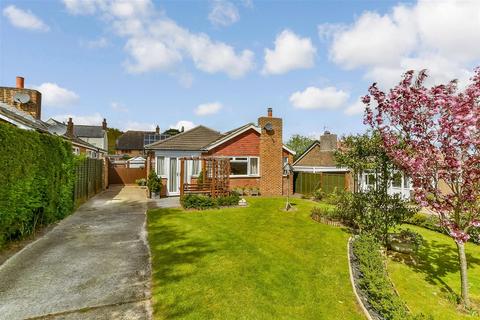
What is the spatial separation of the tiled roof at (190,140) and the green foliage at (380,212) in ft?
41.5

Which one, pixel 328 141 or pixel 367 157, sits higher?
pixel 328 141

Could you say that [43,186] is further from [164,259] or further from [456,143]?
[456,143]

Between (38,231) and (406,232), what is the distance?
1240cm

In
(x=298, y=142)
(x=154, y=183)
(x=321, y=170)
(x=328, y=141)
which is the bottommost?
(x=154, y=183)

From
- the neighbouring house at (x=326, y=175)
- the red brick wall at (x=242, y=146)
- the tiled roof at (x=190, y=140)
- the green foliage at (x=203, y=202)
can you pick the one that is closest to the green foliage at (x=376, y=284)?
the neighbouring house at (x=326, y=175)

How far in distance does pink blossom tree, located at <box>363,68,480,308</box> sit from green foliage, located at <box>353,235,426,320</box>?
168 centimetres

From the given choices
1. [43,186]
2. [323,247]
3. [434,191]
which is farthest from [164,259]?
[434,191]

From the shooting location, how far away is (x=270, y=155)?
66.6 ft

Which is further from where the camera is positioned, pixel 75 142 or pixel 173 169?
pixel 75 142

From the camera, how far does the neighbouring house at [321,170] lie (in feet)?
66.0

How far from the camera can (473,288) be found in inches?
272

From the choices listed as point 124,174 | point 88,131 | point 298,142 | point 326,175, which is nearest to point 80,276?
point 326,175

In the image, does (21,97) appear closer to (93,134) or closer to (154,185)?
(154,185)

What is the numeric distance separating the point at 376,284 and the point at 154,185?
578 inches
